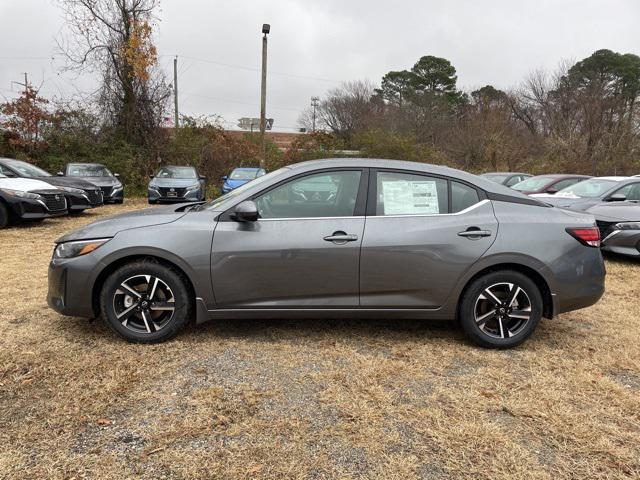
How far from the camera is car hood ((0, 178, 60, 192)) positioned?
9.37 meters

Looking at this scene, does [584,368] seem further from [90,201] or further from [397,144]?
[397,144]

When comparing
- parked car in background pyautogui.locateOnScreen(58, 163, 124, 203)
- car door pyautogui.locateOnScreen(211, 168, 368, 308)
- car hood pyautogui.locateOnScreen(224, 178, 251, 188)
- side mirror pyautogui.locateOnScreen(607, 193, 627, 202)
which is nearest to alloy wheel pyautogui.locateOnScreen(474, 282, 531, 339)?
car door pyautogui.locateOnScreen(211, 168, 368, 308)

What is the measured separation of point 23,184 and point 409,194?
9.07 metres

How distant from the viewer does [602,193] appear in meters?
8.27

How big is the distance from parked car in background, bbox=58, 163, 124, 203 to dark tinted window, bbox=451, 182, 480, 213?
13299 mm

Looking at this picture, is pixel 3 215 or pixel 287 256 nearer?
pixel 287 256

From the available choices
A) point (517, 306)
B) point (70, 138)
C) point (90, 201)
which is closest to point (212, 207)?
point (517, 306)

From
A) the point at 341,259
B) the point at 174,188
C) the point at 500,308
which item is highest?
the point at 174,188

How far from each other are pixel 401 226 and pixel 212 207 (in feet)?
4.96

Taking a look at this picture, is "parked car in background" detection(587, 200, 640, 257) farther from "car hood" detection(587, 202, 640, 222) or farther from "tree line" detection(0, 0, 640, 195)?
"tree line" detection(0, 0, 640, 195)

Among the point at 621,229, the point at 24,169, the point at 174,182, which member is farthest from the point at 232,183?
the point at 621,229

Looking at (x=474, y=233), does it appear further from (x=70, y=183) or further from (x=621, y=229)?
(x=70, y=183)

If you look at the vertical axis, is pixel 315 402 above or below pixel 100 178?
below

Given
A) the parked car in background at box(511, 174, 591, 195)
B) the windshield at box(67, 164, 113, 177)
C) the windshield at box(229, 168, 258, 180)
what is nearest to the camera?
the parked car in background at box(511, 174, 591, 195)
